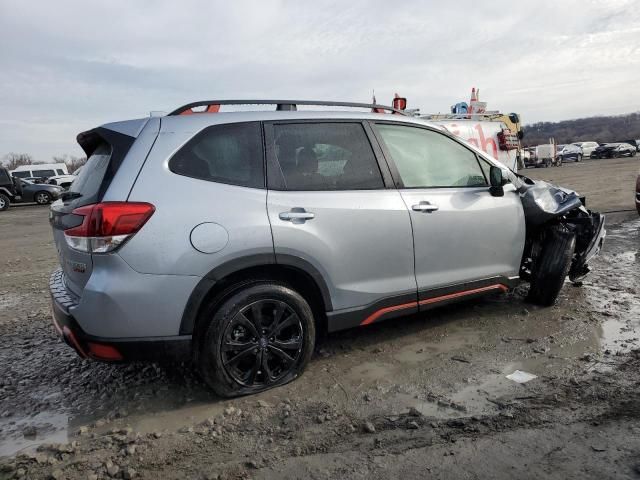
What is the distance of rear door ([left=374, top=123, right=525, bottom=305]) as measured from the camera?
3.79 metres

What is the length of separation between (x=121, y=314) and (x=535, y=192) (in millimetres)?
3590

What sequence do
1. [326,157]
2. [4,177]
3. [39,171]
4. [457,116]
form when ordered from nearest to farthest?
[326,157] < [457,116] < [4,177] < [39,171]

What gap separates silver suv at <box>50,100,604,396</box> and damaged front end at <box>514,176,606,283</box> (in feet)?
1.50

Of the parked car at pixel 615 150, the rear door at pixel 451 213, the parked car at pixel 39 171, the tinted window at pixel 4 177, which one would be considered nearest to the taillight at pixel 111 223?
the rear door at pixel 451 213

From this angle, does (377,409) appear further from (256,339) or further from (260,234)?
(260,234)

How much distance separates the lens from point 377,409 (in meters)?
3.02

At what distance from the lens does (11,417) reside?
3.15 meters

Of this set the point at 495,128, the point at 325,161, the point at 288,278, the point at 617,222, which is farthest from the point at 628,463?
the point at 495,128

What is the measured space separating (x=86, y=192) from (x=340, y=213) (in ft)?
5.18

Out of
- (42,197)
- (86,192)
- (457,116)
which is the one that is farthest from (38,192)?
(86,192)

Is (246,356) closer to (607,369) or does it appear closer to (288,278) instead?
(288,278)

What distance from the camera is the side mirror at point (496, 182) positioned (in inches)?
163

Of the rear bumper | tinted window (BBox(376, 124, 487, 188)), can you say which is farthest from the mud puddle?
tinted window (BBox(376, 124, 487, 188))

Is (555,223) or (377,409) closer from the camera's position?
(377,409)
